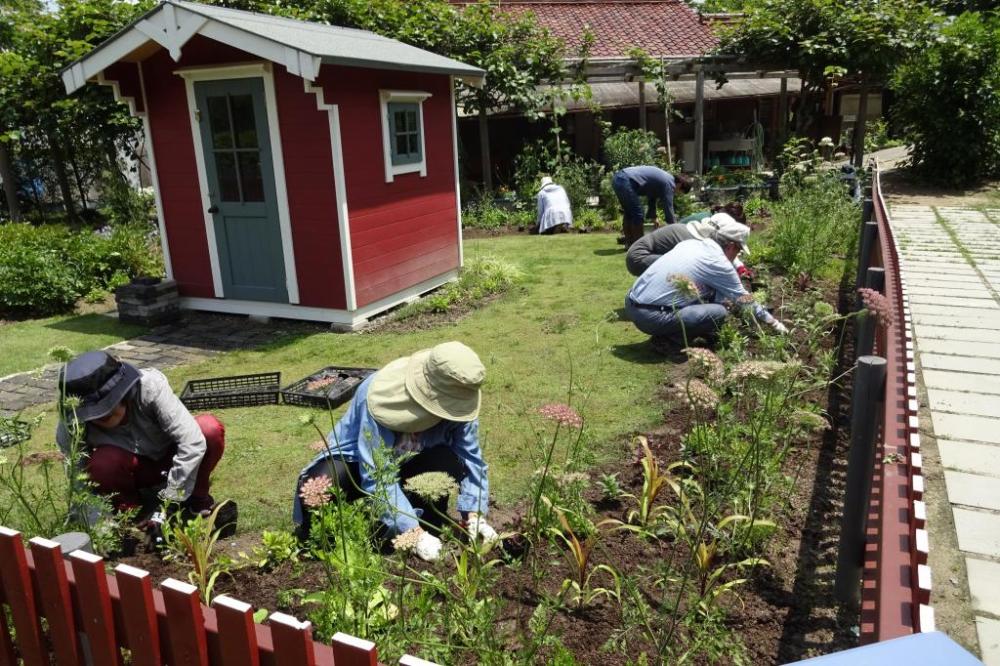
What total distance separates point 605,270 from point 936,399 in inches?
210

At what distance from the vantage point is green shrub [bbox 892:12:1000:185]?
1448cm

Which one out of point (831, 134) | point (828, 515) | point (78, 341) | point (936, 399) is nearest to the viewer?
point (828, 515)

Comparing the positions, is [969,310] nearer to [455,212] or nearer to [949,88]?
[455,212]

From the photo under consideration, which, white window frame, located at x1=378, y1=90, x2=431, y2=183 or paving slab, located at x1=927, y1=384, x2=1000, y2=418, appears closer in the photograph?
paving slab, located at x1=927, y1=384, x2=1000, y2=418

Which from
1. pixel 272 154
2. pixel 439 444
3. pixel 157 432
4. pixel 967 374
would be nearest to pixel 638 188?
pixel 272 154

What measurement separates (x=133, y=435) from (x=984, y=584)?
388 cm

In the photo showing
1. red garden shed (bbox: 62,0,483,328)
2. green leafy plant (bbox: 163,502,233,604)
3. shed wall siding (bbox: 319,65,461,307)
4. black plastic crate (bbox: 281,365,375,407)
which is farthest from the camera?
shed wall siding (bbox: 319,65,461,307)

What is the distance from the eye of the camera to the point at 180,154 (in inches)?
318

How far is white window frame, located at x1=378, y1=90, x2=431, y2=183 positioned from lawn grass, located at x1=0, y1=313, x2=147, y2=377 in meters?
3.18

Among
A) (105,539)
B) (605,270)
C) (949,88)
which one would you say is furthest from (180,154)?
(949,88)

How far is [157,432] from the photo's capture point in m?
3.62

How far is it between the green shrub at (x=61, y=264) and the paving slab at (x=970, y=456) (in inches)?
355

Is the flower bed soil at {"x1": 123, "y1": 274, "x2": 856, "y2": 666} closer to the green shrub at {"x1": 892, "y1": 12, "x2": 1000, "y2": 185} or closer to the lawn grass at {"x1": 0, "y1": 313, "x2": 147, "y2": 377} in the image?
the lawn grass at {"x1": 0, "y1": 313, "x2": 147, "y2": 377}

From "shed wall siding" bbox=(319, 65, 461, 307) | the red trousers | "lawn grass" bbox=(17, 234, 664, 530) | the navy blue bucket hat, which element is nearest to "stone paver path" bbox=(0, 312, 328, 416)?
"lawn grass" bbox=(17, 234, 664, 530)
